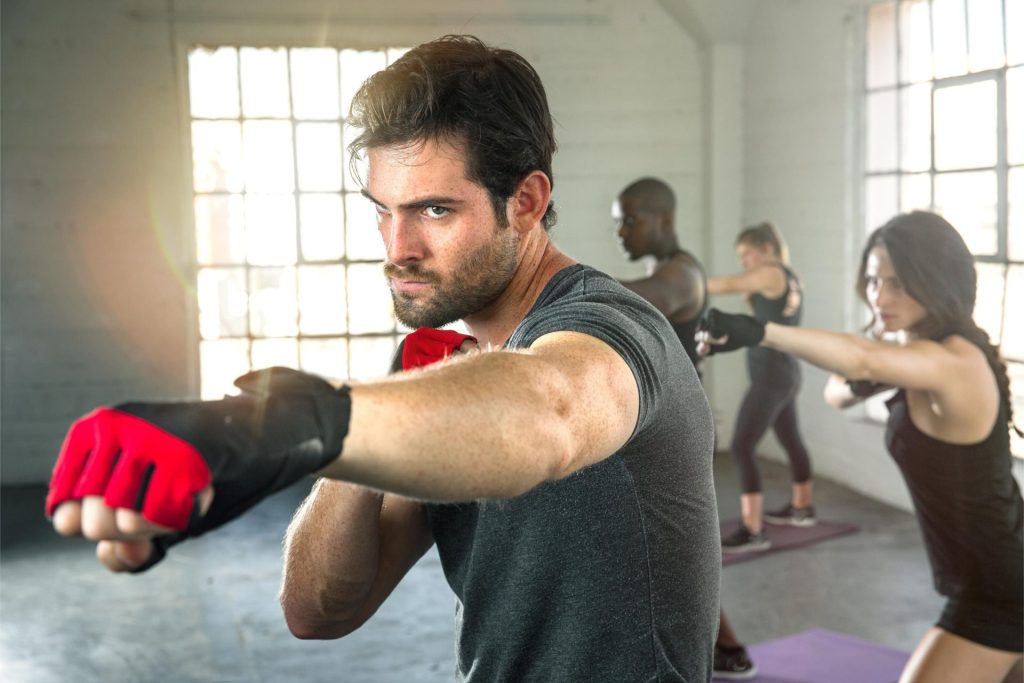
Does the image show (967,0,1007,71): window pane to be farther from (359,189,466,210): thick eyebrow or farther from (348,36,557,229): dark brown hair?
(359,189,466,210): thick eyebrow

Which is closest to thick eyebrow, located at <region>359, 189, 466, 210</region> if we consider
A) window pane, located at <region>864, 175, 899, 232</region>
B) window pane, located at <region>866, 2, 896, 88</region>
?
window pane, located at <region>864, 175, 899, 232</region>

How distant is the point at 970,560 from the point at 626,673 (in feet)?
4.91

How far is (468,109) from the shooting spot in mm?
1247

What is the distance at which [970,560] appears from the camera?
2.40 m

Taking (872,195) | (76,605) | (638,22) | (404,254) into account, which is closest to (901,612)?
(872,195)

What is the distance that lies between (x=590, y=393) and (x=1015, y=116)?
4785mm

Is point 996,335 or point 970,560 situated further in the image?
point 996,335

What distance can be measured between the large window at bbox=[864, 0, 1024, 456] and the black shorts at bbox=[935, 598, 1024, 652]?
2784 mm

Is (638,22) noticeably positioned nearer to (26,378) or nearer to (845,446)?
(845,446)

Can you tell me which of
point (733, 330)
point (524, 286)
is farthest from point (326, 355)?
point (524, 286)

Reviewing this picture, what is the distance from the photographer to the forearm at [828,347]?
2.52 meters

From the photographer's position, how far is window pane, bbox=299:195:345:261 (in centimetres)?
716

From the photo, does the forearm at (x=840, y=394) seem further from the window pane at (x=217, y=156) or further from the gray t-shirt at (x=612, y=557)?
the window pane at (x=217, y=156)

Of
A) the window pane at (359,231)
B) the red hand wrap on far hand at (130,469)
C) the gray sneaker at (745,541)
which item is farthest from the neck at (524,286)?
the window pane at (359,231)
